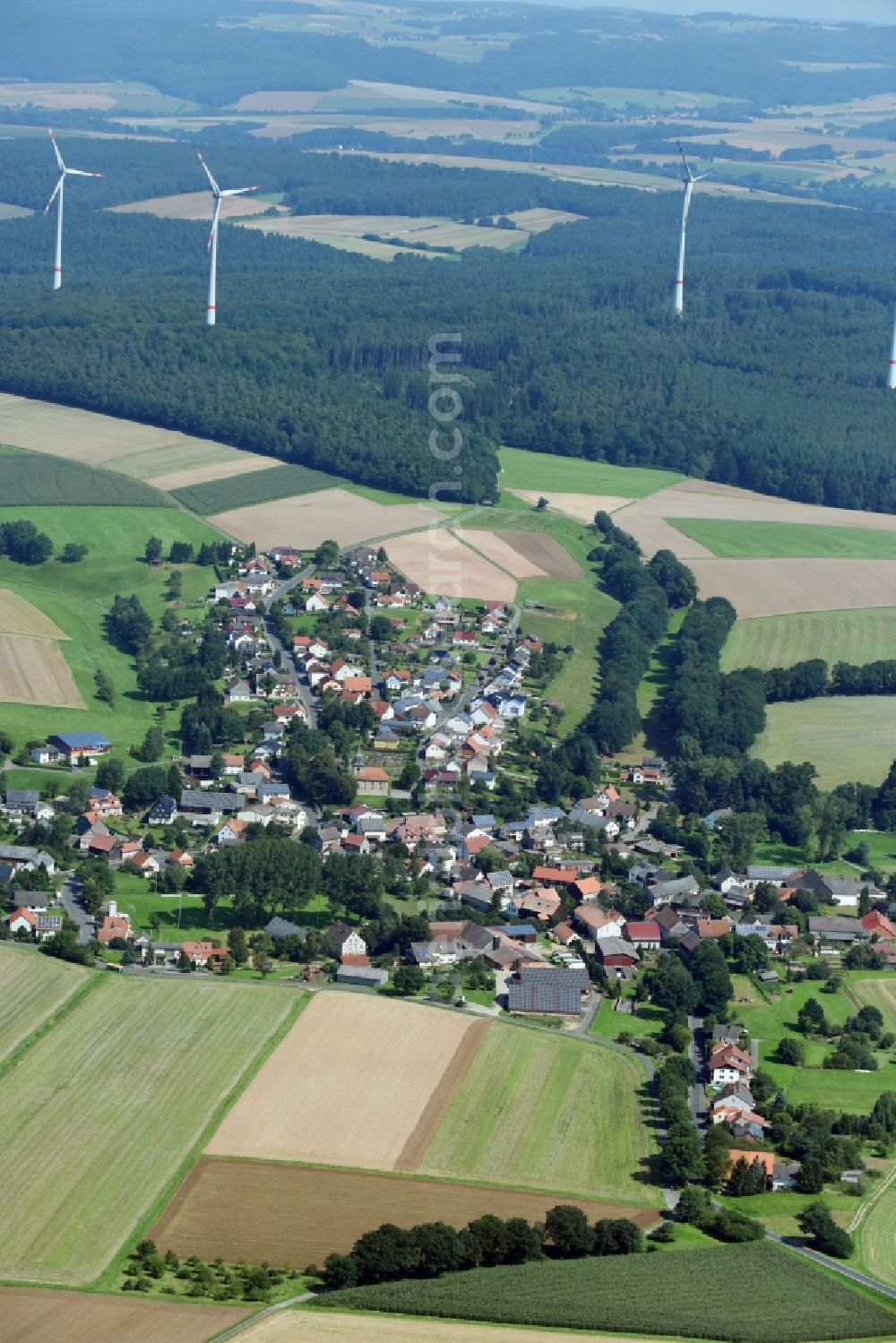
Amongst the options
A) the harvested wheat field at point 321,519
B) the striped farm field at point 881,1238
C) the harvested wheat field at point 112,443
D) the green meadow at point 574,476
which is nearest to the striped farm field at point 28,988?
the striped farm field at point 881,1238

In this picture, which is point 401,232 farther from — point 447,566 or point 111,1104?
point 111,1104

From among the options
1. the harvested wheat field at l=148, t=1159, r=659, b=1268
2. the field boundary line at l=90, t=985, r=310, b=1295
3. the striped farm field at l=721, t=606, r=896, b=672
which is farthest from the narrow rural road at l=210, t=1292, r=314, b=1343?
the striped farm field at l=721, t=606, r=896, b=672

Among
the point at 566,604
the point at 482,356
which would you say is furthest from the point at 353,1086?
the point at 482,356

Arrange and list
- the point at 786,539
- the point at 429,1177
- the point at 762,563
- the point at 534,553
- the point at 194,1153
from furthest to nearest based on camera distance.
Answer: the point at 786,539
the point at 762,563
the point at 534,553
the point at 194,1153
the point at 429,1177

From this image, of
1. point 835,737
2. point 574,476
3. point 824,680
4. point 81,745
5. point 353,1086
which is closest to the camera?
point 353,1086

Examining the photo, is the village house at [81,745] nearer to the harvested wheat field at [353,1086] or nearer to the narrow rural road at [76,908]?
the narrow rural road at [76,908]

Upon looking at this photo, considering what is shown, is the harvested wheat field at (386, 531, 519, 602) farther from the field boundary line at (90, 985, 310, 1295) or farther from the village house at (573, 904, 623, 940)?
the field boundary line at (90, 985, 310, 1295)

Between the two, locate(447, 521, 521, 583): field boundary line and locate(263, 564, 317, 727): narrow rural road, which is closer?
locate(263, 564, 317, 727): narrow rural road
